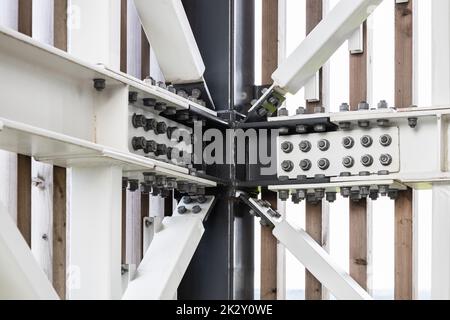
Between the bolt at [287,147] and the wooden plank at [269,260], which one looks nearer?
the bolt at [287,147]

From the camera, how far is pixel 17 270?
4.08 metres

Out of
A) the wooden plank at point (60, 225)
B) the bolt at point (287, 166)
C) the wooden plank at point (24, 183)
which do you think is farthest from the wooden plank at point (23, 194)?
the bolt at point (287, 166)

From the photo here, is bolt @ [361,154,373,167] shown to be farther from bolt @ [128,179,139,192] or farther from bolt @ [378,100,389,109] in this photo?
bolt @ [128,179,139,192]

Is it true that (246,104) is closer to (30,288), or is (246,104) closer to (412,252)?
(412,252)

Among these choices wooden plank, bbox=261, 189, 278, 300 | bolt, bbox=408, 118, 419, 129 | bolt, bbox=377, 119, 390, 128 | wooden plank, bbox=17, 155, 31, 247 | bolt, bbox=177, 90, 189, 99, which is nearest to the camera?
wooden plank, bbox=17, 155, 31, 247

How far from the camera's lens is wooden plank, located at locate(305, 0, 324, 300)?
621 cm

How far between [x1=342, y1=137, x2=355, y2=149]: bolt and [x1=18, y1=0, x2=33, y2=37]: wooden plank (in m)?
2.00

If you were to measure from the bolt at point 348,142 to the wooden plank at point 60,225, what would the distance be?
67.4 inches

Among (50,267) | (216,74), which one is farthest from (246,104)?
(50,267)

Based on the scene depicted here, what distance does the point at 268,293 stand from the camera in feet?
20.9

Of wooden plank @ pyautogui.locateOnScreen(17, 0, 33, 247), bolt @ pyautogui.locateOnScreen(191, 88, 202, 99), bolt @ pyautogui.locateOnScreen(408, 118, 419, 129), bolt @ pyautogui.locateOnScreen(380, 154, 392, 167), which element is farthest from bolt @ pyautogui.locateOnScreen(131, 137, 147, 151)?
bolt @ pyautogui.locateOnScreen(408, 118, 419, 129)

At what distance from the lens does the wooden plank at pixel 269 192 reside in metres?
6.37

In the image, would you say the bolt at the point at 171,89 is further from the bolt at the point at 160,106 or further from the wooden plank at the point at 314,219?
the wooden plank at the point at 314,219

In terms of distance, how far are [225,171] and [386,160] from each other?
3.50 ft
